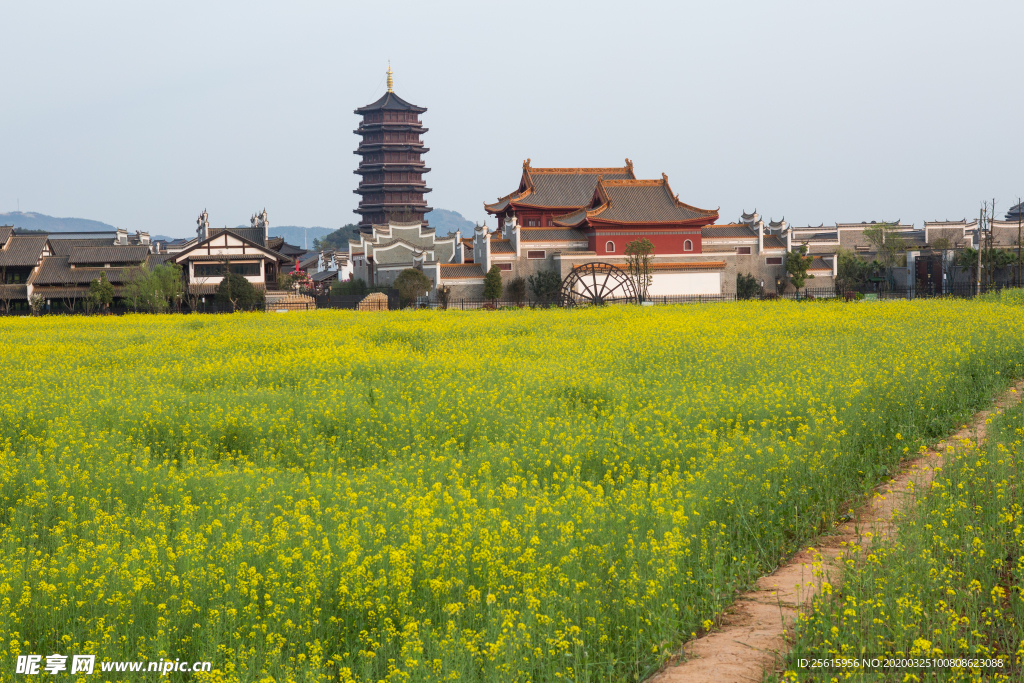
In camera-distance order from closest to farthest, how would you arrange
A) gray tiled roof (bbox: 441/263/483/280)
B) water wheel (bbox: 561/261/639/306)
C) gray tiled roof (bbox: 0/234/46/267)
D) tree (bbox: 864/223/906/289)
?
water wheel (bbox: 561/261/639/306) < gray tiled roof (bbox: 441/263/483/280) < gray tiled roof (bbox: 0/234/46/267) < tree (bbox: 864/223/906/289)

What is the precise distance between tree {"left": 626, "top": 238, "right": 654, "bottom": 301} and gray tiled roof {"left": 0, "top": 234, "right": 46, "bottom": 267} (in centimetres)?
3181

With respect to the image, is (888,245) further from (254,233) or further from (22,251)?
(22,251)

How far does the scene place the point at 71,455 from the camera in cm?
657

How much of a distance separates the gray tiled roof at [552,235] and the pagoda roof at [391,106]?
2831cm

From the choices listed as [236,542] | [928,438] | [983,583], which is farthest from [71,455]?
[928,438]

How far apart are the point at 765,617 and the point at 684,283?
38.9m

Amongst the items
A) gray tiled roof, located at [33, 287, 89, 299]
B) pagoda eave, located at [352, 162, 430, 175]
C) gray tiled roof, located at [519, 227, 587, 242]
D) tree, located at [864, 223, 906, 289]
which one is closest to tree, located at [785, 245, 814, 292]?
tree, located at [864, 223, 906, 289]

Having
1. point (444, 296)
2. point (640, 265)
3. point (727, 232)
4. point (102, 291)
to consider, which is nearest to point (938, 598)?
point (444, 296)

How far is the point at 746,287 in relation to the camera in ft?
146

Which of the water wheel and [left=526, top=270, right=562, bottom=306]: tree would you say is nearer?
the water wheel

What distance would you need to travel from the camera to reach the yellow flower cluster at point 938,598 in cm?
348

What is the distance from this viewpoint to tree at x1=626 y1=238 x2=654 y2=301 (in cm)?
3909

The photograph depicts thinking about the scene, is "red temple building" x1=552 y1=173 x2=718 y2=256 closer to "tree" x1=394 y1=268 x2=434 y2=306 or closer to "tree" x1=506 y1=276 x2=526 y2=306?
"tree" x1=506 y1=276 x2=526 y2=306

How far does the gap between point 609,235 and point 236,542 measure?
128ft
